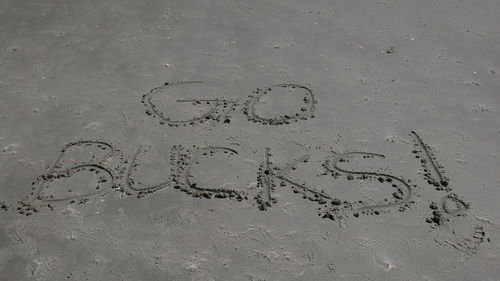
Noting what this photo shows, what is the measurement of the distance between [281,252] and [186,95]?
82.4 inches

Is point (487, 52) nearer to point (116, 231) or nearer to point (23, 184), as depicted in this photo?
point (116, 231)

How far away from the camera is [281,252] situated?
3.54 meters

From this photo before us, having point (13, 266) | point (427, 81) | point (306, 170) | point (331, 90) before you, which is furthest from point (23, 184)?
point (427, 81)

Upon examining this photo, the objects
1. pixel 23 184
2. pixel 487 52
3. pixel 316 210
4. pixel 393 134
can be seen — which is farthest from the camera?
pixel 487 52

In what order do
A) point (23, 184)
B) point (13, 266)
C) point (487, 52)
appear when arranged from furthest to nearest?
point (487, 52) < point (23, 184) < point (13, 266)

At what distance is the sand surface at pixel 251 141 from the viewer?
3.56m

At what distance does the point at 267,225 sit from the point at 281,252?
0.26m

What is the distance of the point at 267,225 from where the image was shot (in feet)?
12.2

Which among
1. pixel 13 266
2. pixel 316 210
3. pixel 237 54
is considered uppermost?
pixel 237 54

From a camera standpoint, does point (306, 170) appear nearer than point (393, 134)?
Yes

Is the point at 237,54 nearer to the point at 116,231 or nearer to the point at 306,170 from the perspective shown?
the point at 306,170

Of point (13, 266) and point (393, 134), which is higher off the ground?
point (393, 134)

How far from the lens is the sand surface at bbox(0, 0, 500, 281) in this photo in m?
3.56

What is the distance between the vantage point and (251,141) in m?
4.46
